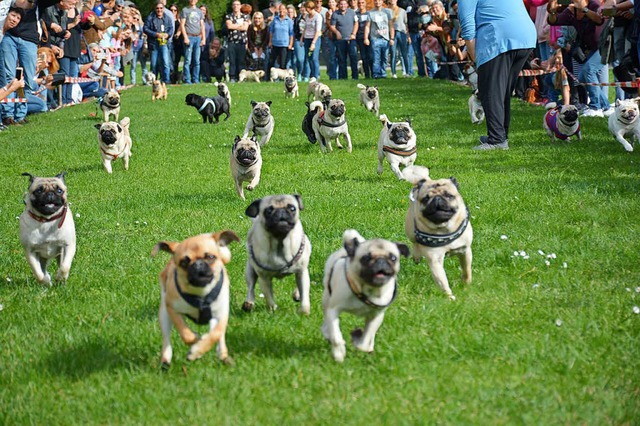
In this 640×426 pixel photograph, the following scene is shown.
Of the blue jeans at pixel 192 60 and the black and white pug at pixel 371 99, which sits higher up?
the black and white pug at pixel 371 99

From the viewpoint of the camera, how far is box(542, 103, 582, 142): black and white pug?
13.5 metres

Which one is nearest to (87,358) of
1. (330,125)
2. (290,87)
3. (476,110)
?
(330,125)

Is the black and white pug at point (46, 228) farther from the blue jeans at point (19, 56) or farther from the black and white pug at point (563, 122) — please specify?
the blue jeans at point (19, 56)

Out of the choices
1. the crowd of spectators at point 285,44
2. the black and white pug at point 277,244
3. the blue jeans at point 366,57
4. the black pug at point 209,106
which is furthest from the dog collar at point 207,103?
the black and white pug at point 277,244

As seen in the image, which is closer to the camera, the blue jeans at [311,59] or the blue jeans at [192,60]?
the blue jeans at [192,60]

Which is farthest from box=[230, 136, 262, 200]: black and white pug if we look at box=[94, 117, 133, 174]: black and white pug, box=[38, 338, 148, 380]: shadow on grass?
box=[38, 338, 148, 380]: shadow on grass

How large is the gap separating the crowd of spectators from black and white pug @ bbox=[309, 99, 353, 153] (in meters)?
4.44

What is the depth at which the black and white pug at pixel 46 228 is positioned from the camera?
21.8 feet

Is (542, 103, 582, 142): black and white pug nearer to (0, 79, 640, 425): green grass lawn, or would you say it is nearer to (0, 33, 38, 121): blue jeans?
(0, 79, 640, 425): green grass lawn

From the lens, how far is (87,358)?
→ 199 inches

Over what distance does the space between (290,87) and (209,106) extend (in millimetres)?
6791

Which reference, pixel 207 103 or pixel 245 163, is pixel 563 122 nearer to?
pixel 245 163

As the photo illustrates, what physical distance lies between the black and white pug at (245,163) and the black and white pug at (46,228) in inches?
136

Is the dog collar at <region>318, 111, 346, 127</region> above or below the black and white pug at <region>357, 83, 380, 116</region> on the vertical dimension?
above
